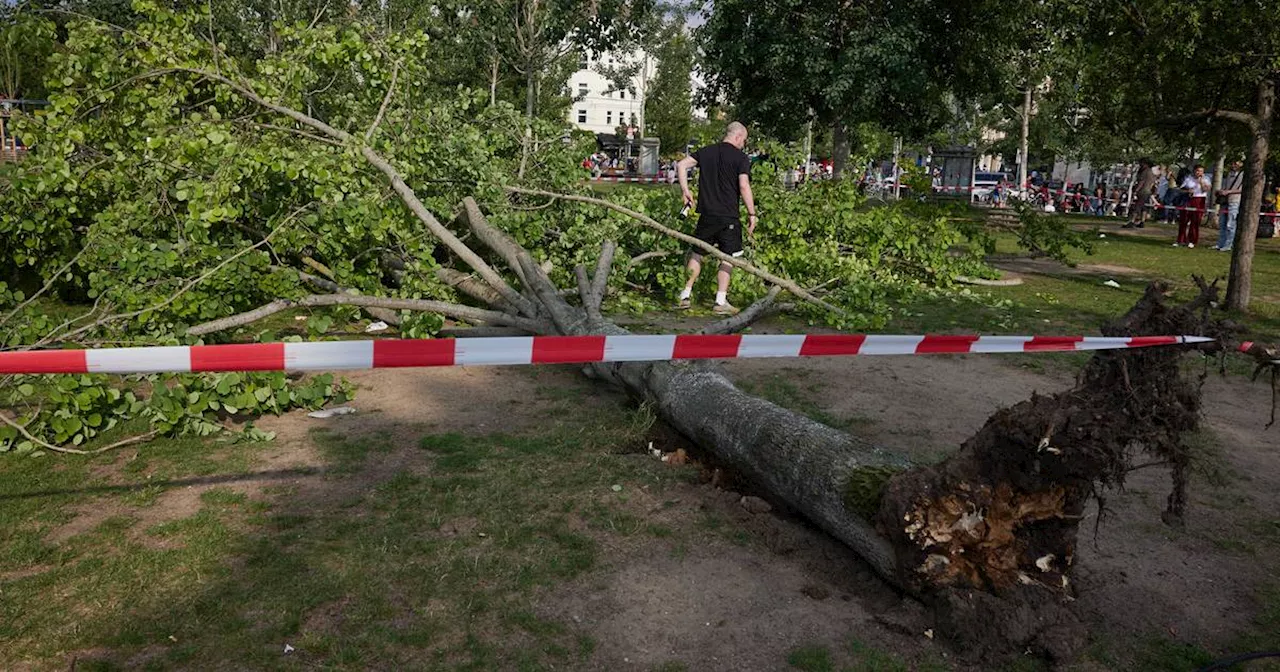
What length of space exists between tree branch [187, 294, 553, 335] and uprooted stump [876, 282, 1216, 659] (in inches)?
154

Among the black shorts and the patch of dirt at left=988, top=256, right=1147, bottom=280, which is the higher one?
the black shorts

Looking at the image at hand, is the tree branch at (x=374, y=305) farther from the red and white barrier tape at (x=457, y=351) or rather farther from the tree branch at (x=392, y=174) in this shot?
the red and white barrier tape at (x=457, y=351)

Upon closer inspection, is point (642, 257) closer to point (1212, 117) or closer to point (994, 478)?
point (994, 478)

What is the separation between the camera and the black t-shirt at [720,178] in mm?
8594

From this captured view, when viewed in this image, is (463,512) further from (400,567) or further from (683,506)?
(683,506)

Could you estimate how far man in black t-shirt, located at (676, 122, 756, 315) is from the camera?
860cm

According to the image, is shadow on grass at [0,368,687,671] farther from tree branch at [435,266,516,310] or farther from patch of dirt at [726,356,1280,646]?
tree branch at [435,266,516,310]

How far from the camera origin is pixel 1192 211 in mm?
18656

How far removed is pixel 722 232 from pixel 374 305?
11.7 ft

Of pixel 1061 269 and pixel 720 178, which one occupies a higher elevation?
pixel 720 178

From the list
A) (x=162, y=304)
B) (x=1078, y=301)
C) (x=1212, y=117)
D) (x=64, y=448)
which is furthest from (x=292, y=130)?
(x=1212, y=117)

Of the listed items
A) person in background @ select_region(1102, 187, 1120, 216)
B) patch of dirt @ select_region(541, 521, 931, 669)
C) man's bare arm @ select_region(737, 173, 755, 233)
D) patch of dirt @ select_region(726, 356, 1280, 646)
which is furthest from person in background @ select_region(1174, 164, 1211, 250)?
patch of dirt @ select_region(541, 521, 931, 669)

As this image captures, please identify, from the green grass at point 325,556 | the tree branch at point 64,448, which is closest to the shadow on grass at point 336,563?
A: the green grass at point 325,556

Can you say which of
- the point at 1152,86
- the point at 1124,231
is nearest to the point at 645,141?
the point at 1124,231
